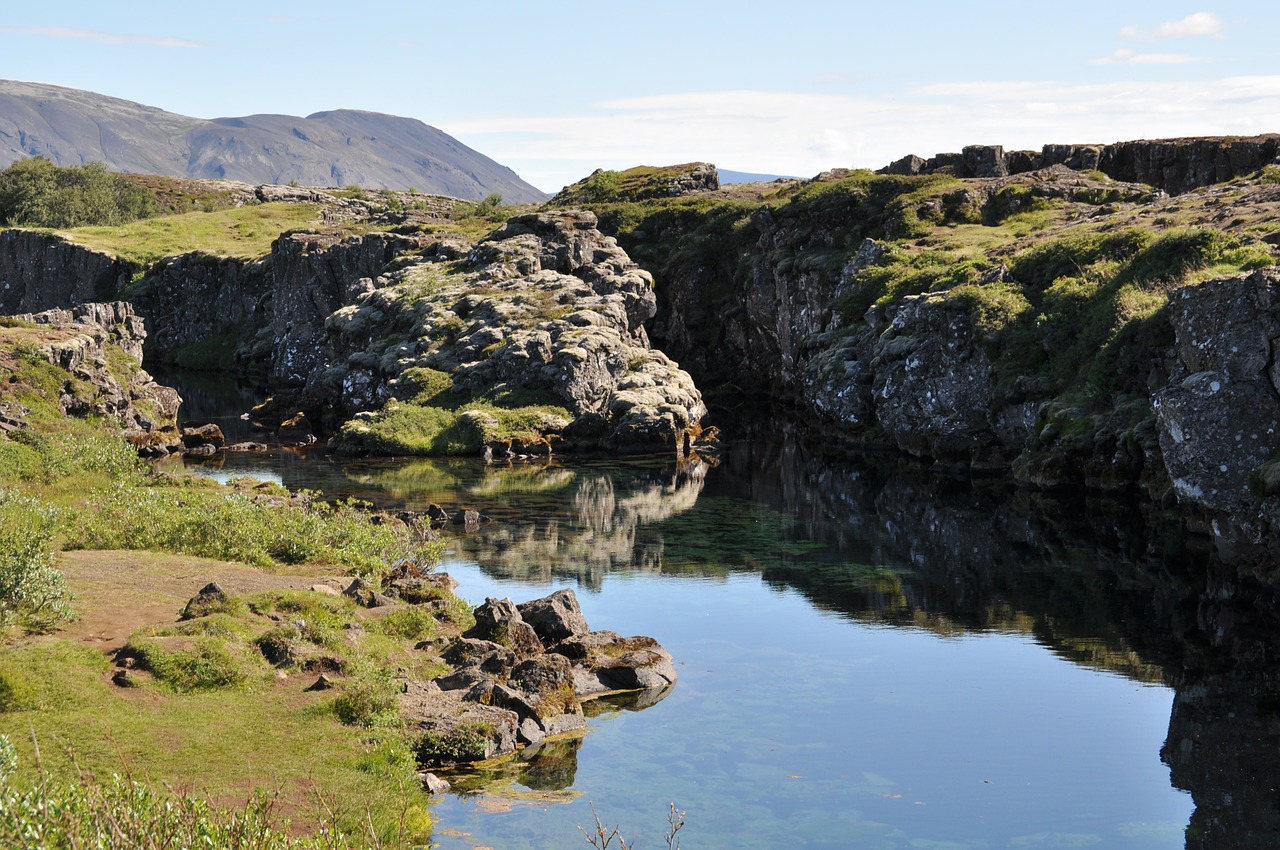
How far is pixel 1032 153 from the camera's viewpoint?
110 metres

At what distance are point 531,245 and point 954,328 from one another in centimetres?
3866

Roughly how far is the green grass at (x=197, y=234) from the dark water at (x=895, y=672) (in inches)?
3873

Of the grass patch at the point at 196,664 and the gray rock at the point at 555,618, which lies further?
the gray rock at the point at 555,618

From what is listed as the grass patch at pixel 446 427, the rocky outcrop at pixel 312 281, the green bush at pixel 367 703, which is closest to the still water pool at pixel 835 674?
the green bush at pixel 367 703

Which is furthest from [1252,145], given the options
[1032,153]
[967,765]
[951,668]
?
[967,765]

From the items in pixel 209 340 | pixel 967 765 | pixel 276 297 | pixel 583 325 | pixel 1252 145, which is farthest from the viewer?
pixel 209 340

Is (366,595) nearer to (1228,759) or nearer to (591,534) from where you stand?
(591,534)

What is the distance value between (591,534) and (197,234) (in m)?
124

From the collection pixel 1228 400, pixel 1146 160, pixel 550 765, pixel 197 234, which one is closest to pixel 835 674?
pixel 550 765

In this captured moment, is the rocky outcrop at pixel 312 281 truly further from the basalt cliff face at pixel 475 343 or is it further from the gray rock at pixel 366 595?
the gray rock at pixel 366 595

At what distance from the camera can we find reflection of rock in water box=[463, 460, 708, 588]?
4641 centimetres

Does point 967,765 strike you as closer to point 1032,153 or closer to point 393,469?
point 393,469

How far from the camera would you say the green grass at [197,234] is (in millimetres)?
148000

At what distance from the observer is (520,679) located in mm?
29844
